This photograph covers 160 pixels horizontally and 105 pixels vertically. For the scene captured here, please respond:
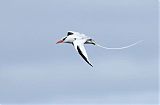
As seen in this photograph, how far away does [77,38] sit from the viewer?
6662cm

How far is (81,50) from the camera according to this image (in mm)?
64625

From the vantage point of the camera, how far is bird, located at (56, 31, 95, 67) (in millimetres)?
64175

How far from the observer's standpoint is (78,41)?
217 ft

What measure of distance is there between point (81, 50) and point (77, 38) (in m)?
2.26

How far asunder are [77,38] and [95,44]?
2.11 metres

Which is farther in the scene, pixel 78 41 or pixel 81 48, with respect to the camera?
pixel 78 41

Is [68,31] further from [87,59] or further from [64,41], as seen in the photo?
[87,59]

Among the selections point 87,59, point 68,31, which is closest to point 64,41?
point 68,31

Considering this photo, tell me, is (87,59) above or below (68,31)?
below

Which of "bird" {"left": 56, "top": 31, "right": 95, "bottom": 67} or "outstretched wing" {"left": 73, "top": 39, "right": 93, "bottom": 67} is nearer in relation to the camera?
"outstretched wing" {"left": 73, "top": 39, "right": 93, "bottom": 67}

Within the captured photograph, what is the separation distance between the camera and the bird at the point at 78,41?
211 feet

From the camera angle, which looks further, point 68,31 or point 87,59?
point 68,31

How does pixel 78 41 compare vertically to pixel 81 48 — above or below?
above

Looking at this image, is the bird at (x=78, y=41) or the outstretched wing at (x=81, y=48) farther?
the bird at (x=78, y=41)
